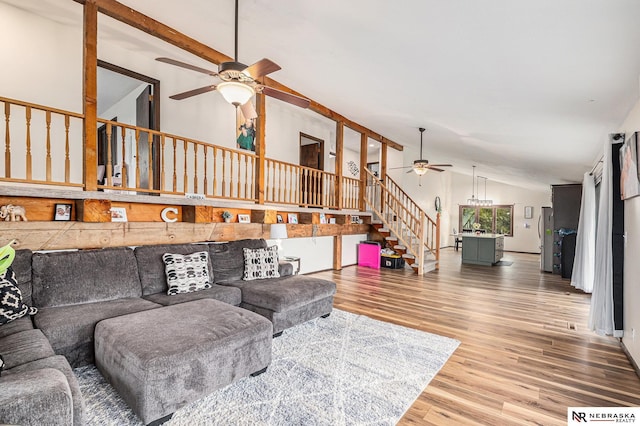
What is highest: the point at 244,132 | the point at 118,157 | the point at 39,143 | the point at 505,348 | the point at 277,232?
the point at 244,132

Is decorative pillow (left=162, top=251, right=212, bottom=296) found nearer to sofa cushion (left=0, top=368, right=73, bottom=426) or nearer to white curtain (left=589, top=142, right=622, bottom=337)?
sofa cushion (left=0, top=368, right=73, bottom=426)

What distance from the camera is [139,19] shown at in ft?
11.7

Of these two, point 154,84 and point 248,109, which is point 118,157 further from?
point 248,109

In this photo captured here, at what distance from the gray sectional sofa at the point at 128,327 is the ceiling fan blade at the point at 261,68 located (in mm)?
2058

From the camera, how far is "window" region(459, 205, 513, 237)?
12.8 meters

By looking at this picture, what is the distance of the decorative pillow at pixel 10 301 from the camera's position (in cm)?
230

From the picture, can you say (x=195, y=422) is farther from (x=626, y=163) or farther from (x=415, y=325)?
(x=626, y=163)

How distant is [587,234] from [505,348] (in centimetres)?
316

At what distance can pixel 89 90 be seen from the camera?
10.8 ft

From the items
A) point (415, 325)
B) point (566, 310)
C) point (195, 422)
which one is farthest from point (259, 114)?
point (566, 310)

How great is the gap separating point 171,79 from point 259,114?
1.52 m

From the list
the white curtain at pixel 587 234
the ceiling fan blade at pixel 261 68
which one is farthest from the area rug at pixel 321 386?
the white curtain at pixel 587 234

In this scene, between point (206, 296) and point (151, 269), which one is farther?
point (151, 269)

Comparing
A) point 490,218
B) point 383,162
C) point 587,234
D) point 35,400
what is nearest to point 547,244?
point 587,234
